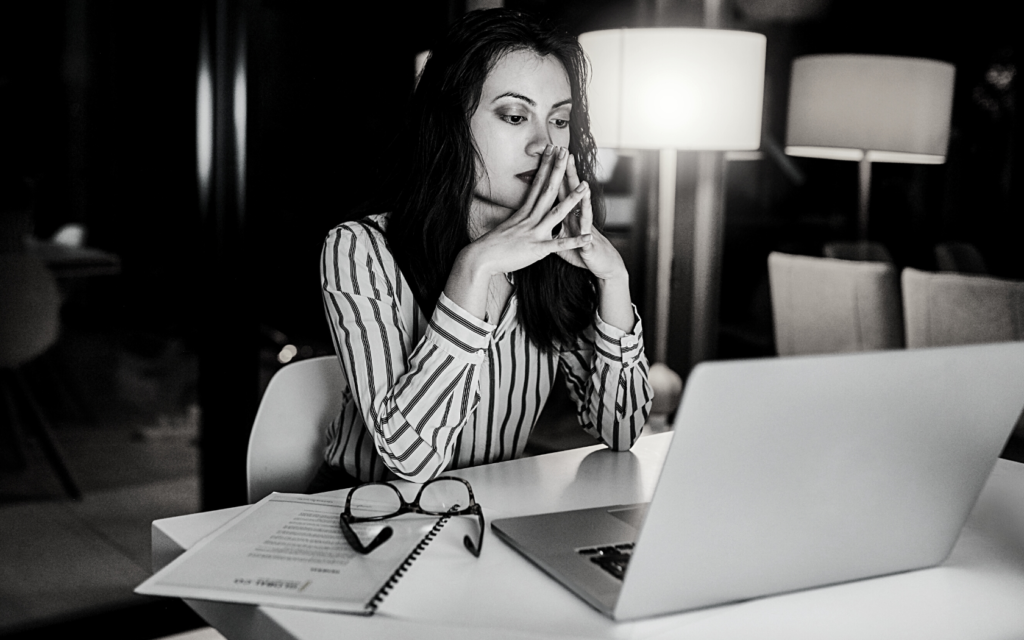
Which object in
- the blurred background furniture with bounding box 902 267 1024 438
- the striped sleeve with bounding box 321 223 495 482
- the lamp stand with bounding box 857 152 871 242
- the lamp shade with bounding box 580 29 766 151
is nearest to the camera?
the striped sleeve with bounding box 321 223 495 482

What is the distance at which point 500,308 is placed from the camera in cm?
→ 144

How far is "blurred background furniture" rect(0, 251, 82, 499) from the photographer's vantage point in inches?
85.1

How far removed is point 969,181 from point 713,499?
260 cm

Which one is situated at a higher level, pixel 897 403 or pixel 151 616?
pixel 897 403

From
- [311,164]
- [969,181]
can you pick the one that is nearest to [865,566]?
[311,164]

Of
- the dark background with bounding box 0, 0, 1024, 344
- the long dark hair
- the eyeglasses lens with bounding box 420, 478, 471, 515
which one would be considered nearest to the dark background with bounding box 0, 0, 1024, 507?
the dark background with bounding box 0, 0, 1024, 344

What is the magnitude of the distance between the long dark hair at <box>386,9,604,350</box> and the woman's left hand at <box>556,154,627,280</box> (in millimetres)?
60

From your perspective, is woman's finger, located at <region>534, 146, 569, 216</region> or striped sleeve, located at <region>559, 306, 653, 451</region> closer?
woman's finger, located at <region>534, 146, 569, 216</region>

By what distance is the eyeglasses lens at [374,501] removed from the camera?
3.17 ft

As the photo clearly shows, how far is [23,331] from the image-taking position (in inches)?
85.9

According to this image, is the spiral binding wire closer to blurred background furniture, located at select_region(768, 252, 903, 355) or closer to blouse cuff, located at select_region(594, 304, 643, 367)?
blouse cuff, located at select_region(594, 304, 643, 367)

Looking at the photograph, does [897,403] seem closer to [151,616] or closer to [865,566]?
[865,566]

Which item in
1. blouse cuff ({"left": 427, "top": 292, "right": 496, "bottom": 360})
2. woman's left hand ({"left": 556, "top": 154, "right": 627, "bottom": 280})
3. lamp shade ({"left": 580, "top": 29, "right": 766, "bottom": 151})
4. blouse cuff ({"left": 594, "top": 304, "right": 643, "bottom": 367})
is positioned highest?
lamp shade ({"left": 580, "top": 29, "right": 766, "bottom": 151})

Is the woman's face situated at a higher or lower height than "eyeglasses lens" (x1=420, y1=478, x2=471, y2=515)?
higher
